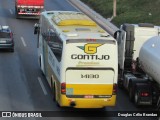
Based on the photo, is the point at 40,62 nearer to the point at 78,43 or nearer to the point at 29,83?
the point at 29,83

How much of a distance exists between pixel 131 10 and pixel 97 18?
3.94 meters

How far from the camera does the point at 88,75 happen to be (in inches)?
861

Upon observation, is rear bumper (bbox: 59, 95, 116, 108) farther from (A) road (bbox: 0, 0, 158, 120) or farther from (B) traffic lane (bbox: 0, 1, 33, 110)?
(B) traffic lane (bbox: 0, 1, 33, 110)

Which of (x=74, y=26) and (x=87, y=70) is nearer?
(x=87, y=70)

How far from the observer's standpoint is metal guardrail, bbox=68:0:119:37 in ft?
145

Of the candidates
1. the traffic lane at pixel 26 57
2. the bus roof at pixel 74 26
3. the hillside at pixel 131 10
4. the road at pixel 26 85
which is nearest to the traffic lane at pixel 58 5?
the hillside at pixel 131 10

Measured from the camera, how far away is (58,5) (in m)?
60.1

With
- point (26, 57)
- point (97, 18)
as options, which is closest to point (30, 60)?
point (26, 57)

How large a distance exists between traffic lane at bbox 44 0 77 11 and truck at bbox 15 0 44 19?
5.19 metres

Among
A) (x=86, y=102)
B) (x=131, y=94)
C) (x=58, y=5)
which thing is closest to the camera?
(x=86, y=102)

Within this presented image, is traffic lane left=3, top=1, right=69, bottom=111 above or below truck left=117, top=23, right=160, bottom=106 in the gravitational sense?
below

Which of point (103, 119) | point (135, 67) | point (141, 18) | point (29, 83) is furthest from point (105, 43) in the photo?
point (141, 18)

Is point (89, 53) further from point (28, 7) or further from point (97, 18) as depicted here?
point (28, 7)

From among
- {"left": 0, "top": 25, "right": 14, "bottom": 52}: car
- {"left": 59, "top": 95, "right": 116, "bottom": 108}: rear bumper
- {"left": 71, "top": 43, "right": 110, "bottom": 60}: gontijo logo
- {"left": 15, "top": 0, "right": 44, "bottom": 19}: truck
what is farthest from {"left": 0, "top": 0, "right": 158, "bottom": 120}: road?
{"left": 15, "top": 0, "right": 44, "bottom": 19}: truck
